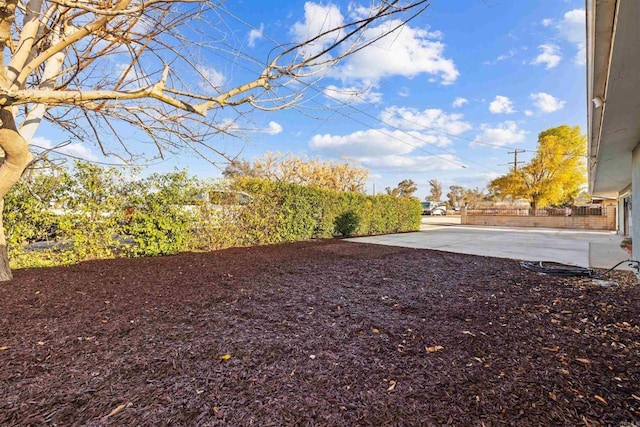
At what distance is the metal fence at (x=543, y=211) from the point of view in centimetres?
1609

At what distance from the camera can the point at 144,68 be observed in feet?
11.0

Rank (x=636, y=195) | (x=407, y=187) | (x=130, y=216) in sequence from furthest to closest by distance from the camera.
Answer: (x=407, y=187), (x=130, y=216), (x=636, y=195)

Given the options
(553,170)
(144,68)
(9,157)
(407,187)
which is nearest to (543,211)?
(553,170)

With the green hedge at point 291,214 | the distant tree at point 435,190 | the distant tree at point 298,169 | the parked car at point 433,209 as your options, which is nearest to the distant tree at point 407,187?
the distant tree at point 435,190

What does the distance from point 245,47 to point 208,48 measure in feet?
1.30

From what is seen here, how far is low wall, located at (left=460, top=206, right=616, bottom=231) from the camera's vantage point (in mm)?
15578

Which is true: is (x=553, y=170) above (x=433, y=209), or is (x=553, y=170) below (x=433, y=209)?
above

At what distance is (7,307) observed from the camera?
2740mm

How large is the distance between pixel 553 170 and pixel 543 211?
2.66 meters

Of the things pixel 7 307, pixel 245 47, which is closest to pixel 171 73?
pixel 245 47

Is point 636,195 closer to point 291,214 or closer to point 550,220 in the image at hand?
point 291,214

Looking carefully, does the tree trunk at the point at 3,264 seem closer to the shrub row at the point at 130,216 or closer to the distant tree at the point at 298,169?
the shrub row at the point at 130,216

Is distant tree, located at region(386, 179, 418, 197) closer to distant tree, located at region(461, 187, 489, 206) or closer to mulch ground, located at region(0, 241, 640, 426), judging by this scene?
distant tree, located at region(461, 187, 489, 206)

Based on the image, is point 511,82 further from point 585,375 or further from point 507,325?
point 585,375
